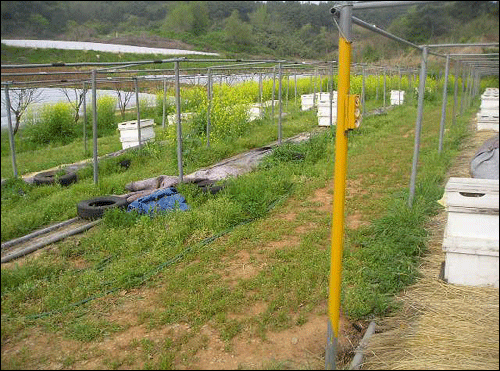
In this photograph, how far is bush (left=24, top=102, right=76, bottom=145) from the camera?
536 inches

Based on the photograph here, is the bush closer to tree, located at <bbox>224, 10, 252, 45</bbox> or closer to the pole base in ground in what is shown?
tree, located at <bbox>224, 10, 252, 45</bbox>

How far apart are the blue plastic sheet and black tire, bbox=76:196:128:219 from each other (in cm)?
20

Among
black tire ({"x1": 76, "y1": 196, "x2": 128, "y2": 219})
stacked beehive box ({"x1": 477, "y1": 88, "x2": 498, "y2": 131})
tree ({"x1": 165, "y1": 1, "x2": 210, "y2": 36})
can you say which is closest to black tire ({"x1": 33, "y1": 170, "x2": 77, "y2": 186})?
black tire ({"x1": 76, "y1": 196, "x2": 128, "y2": 219})

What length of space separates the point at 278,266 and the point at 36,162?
26.1 ft

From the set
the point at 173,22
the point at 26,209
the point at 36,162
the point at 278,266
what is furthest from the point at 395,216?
the point at 36,162

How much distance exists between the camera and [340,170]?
2.75m

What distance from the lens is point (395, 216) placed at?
528 cm

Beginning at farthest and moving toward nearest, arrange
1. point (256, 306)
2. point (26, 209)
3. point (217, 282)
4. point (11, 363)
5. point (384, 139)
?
point (384, 139) < point (26, 209) < point (217, 282) < point (256, 306) < point (11, 363)

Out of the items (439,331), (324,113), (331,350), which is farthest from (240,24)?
(331,350)

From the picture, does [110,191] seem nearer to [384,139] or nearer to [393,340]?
[393,340]

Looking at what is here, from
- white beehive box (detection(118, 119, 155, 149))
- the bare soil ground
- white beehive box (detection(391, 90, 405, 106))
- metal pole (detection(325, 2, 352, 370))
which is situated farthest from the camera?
white beehive box (detection(391, 90, 405, 106))

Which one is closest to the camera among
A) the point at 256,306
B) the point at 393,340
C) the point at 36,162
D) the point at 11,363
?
the point at 11,363

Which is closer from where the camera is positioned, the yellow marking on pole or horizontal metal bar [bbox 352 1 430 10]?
horizontal metal bar [bbox 352 1 430 10]

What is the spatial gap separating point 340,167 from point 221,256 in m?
2.35
